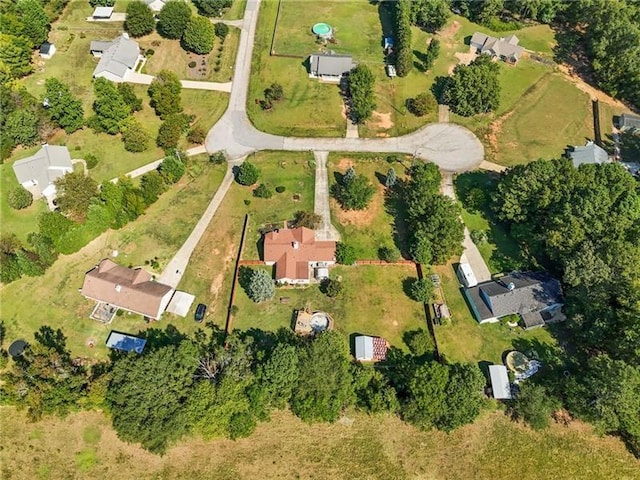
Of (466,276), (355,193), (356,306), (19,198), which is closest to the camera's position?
(356,306)

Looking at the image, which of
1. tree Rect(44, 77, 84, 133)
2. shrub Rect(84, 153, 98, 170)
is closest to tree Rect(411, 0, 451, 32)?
tree Rect(44, 77, 84, 133)

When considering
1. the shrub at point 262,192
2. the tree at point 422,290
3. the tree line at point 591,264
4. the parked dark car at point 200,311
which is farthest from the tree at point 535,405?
the shrub at point 262,192

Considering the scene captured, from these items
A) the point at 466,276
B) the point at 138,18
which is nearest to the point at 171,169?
the point at 138,18

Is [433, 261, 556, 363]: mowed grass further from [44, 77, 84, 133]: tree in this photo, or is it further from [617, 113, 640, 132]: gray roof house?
[44, 77, 84, 133]: tree

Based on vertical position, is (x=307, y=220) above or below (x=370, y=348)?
above

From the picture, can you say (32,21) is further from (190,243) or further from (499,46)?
(499,46)

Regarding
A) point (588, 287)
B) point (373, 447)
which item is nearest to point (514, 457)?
point (373, 447)

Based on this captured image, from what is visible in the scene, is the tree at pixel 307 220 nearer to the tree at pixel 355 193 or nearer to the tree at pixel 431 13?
the tree at pixel 355 193
